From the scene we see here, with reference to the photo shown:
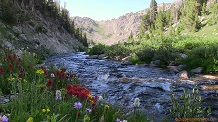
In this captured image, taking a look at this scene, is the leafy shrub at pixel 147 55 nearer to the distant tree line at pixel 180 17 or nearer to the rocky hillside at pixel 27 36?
the rocky hillside at pixel 27 36

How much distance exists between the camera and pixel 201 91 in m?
8.27

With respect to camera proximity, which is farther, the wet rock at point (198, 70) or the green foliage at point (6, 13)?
the green foliage at point (6, 13)

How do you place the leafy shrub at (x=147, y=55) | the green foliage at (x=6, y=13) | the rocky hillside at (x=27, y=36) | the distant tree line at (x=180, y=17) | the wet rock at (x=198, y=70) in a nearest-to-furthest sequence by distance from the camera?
the wet rock at (x=198, y=70)
the rocky hillside at (x=27, y=36)
the leafy shrub at (x=147, y=55)
the green foliage at (x=6, y=13)
the distant tree line at (x=180, y=17)

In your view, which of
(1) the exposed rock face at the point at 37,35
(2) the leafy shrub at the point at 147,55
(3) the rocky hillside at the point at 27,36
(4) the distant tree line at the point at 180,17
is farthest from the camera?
(4) the distant tree line at the point at 180,17

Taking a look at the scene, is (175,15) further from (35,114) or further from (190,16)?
(35,114)

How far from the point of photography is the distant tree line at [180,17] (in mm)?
50906

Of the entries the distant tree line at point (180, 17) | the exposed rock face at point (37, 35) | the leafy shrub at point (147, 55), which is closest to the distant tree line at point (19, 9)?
the exposed rock face at point (37, 35)

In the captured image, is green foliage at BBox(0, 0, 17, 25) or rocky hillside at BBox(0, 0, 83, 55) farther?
green foliage at BBox(0, 0, 17, 25)

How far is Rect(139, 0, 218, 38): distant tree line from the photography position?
50.9 metres

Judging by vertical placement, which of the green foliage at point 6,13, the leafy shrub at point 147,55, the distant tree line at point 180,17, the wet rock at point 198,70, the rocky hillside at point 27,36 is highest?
the distant tree line at point 180,17

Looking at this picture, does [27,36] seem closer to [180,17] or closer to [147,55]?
[147,55]

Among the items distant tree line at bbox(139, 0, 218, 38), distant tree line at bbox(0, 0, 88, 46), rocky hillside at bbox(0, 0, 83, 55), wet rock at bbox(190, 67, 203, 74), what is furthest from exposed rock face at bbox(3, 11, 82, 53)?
distant tree line at bbox(139, 0, 218, 38)

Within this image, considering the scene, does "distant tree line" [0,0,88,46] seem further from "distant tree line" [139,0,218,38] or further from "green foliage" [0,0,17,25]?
"distant tree line" [139,0,218,38]

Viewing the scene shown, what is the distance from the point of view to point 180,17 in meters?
78.5
